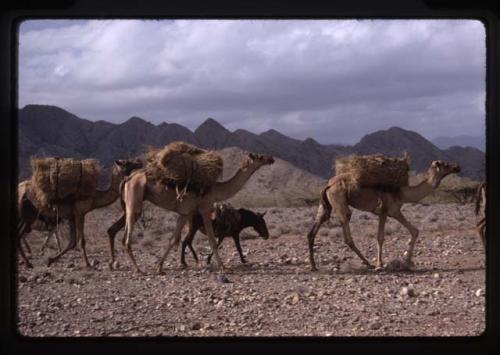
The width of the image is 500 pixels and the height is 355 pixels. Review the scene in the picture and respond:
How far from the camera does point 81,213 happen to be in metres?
15.0

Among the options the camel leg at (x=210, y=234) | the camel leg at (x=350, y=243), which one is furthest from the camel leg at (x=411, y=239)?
the camel leg at (x=210, y=234)

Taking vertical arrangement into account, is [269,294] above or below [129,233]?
below

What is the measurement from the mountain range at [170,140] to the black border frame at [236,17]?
3675 cm

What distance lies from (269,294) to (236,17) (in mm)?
6748

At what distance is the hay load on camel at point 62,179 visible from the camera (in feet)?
45.8

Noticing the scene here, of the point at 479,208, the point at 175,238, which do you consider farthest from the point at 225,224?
the point at 479,208

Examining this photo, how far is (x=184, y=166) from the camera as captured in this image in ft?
45.3

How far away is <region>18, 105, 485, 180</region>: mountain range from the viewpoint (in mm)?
43438

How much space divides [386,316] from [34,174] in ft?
22.4

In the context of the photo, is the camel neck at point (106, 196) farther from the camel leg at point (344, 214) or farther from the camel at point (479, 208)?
the camel at point (479, 208)

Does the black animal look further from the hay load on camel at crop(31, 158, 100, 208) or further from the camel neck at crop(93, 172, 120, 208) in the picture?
the hay load on camel at crop(31, 158, 100, 208)

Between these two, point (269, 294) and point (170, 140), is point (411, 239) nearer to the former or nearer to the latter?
point (269, 294)

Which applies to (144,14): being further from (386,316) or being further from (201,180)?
(201,180)
